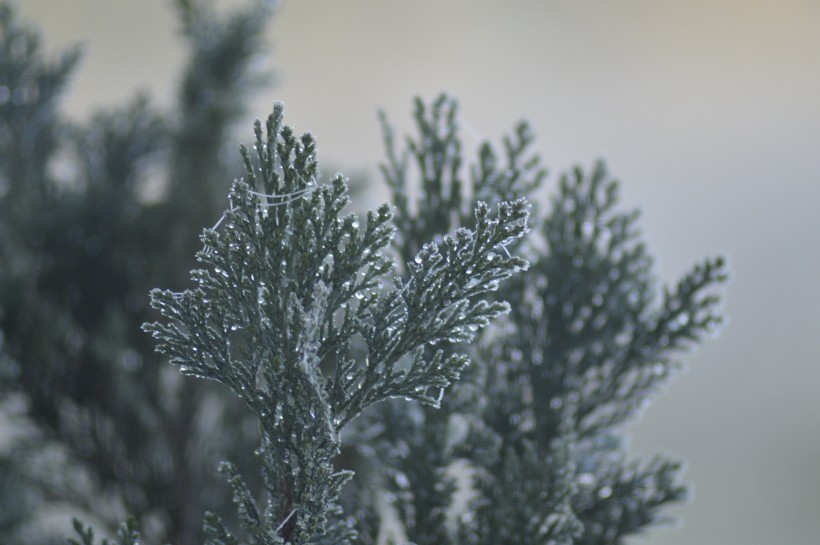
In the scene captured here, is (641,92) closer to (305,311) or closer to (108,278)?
(108,278)

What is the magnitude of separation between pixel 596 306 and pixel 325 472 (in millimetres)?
387

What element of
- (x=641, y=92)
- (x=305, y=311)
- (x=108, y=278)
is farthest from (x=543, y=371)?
(x=641, y=92)

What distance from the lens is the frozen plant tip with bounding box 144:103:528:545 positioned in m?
0.45

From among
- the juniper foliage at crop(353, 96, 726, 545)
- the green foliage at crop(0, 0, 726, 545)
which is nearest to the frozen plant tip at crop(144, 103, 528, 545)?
the green foliage at crop(0, 0, 726, 545)

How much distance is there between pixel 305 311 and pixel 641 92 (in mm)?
2278

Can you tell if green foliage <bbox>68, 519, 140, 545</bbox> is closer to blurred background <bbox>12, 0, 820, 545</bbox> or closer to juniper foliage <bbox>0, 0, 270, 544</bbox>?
juniper foliage <bbox>0, 0, 270, 544</bbox>

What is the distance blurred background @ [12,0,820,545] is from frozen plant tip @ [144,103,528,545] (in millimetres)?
1908

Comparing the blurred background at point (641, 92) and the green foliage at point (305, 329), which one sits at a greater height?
the blurred background at point (641, 92)

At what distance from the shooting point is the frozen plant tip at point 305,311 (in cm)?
45

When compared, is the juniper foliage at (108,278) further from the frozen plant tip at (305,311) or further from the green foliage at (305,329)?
the frozen plant tip at (305,311)

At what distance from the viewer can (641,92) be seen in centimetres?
250

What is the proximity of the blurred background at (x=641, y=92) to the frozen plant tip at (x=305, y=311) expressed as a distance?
1.91 metres

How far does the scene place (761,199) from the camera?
8.07ft

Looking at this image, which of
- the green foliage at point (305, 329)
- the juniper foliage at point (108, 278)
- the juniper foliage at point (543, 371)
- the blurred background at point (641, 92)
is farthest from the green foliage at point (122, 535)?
the blurred background at point (641, 92)
